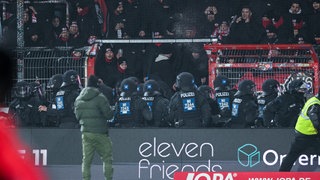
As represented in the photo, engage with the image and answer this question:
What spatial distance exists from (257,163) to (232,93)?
7.25ft

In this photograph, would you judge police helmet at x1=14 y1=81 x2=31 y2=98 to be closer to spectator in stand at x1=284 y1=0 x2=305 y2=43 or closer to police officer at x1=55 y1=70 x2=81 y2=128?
police officer at x1=55 y1=70 x2=81 y2=128

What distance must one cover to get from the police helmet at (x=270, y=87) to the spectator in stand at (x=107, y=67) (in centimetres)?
400

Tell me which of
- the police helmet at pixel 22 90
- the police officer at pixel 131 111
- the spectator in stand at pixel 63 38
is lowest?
the police officer at pixel 131 111

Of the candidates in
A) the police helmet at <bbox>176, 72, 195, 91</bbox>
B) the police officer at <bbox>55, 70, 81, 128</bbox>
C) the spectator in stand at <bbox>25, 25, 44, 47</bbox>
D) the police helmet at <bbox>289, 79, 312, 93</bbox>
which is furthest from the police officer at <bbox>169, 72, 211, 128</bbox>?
the spectator in stand at <bbox>25, 25, 44, 47</bbox>

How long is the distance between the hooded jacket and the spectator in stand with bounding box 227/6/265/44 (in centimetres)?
554

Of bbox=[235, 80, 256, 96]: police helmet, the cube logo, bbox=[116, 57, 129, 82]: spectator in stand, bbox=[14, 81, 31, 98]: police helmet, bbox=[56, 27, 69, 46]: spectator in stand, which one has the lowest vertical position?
the cube logo

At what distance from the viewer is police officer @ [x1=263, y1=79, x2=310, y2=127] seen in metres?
14.1

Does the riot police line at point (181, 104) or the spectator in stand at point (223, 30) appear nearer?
the riot police line at point (181, 104)

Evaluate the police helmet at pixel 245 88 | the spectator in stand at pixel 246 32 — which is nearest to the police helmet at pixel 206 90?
the police helmet at pixel 245 88

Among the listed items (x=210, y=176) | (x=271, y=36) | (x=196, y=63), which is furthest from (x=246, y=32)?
(x=210, y=176)

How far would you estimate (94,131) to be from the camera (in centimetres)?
1295

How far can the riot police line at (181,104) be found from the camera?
46.9 feet

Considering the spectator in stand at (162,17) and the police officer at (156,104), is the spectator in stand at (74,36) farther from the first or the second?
the police officer at (156,104)

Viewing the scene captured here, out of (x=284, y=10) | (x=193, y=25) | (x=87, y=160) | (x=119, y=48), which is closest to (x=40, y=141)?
(x=87, y=160)
